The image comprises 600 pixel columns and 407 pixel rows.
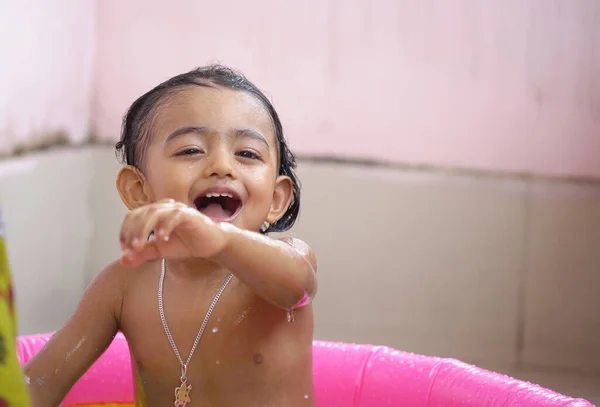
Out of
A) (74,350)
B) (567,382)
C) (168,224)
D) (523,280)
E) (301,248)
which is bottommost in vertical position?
(567,382)

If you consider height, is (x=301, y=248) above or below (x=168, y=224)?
below

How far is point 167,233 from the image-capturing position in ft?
2.66

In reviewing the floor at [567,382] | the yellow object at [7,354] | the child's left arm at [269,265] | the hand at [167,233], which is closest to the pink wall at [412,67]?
the floor at [567,382]

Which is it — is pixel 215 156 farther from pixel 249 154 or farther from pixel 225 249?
pixel 225 249

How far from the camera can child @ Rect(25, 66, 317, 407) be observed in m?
1.13

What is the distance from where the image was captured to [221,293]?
1.16 metres

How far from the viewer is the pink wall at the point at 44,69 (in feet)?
6.55

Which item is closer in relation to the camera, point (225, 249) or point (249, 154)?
point (225, 249)

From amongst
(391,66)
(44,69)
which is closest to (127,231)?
(44,69)

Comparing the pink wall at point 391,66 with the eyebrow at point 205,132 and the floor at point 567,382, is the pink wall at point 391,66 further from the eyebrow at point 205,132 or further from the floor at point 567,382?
the eyebrow at point 205,132

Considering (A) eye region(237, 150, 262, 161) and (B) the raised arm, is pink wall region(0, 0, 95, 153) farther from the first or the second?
(A) eye region(237, 150, 262, 161)

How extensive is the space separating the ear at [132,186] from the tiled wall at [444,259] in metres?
1.19

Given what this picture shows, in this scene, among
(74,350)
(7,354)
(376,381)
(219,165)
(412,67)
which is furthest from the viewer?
(412,67)

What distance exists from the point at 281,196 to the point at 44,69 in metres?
1.17
